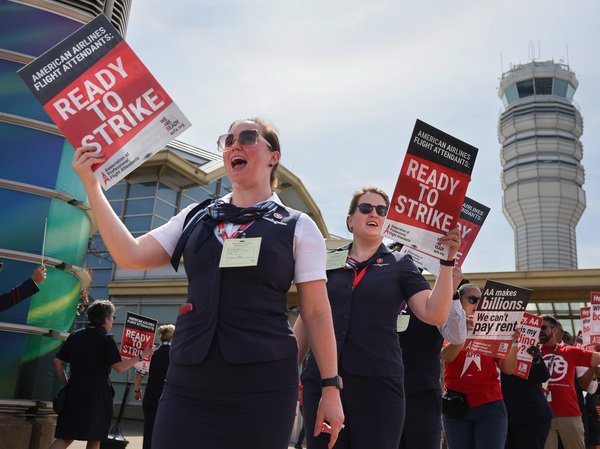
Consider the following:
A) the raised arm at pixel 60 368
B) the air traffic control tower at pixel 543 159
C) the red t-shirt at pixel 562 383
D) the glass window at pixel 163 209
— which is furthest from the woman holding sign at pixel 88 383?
the air traffic control tower at pixel 543 159

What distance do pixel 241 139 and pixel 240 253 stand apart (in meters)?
0.59

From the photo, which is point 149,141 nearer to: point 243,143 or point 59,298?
point 243,143

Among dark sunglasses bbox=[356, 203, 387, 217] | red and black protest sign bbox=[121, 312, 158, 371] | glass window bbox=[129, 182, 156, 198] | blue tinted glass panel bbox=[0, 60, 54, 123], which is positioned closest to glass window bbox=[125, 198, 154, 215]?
glass window bbox=[129, 182, 156, 198]

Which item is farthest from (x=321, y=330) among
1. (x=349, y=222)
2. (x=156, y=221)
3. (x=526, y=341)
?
(x=156, y=221)

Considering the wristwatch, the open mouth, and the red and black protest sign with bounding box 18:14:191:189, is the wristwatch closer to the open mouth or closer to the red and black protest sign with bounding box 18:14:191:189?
the open mouth

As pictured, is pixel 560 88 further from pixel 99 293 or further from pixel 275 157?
pixel 275 157

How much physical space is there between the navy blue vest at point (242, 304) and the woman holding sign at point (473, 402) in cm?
356

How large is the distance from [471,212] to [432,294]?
3.06m

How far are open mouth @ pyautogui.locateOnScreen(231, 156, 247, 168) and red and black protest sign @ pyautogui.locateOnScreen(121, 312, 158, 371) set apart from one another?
7.41 m

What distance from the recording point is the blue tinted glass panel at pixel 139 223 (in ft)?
76.5

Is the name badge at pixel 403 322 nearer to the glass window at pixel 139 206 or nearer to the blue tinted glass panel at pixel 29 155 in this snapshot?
the blue tinted glass panel at pixel 29 155

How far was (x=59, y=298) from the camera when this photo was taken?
7.11 m

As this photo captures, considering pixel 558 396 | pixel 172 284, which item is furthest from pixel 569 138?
pixel 558 396

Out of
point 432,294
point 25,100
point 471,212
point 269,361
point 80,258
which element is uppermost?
point 25,100
